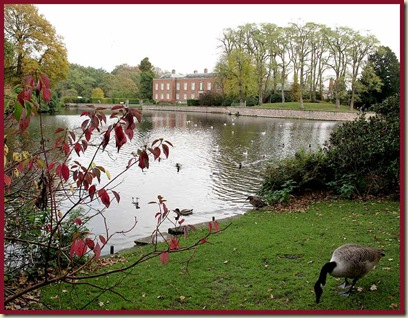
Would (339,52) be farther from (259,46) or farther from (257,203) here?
(257,203)

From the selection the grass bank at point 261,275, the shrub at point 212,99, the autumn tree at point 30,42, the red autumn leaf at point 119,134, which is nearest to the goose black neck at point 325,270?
the grass bank at point 261,275

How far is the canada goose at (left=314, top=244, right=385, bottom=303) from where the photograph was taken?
5.14 metres

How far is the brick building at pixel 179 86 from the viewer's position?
88.4 m

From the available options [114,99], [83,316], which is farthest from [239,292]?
[114,99]

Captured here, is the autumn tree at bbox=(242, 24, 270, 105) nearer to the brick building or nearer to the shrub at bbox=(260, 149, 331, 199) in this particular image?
the brick building

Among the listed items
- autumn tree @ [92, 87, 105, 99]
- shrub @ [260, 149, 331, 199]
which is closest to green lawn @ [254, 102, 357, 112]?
autumn tree @ [92, 87, 105, 99]

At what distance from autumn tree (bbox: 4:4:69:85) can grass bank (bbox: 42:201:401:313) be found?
1124 inches

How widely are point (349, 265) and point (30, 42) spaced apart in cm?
3928

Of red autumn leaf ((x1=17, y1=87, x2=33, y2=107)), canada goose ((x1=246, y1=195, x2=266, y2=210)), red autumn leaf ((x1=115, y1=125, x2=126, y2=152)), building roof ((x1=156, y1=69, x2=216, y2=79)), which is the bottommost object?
canada goose ((x1=246, y1=195, x2=266, y2=210))

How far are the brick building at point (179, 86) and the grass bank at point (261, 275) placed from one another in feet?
265

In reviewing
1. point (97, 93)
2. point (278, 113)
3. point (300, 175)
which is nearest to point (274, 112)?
point (278, 113)

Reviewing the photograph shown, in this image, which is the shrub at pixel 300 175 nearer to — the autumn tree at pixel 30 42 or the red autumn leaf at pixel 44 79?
the red autumn leaf at pixel 44 79

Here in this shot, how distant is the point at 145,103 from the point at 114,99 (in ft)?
22.0

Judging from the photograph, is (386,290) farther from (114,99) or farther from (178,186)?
(114,99)
